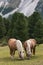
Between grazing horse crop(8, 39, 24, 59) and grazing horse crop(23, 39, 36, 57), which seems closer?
grazing horse crop(8, 39, 24, 59)

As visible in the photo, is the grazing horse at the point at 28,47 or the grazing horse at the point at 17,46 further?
the grazing horse at the point at 28,47

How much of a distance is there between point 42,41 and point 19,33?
11.0 ft

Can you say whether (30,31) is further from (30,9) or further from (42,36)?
(30,9)

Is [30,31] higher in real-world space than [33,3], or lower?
lower

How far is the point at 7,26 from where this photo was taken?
47750 mm

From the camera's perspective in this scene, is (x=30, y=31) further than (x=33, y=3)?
No

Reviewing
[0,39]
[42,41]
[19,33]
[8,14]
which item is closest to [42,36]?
[42,41]

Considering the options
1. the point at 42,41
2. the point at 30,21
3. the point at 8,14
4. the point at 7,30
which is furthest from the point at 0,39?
the point at 8,14

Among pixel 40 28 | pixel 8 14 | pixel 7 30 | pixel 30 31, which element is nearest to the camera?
pixel 40 28

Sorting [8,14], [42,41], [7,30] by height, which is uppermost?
[8,14]

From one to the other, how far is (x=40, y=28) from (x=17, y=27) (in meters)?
3.56

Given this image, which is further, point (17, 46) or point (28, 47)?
point (28, 47)

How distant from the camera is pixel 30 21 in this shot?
43.0 meters

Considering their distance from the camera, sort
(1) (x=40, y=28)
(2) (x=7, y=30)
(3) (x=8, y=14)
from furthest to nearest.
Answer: (3) (x=8, y=14)
(2) (x=7, y=30)
(1) (x=40, y=28)
